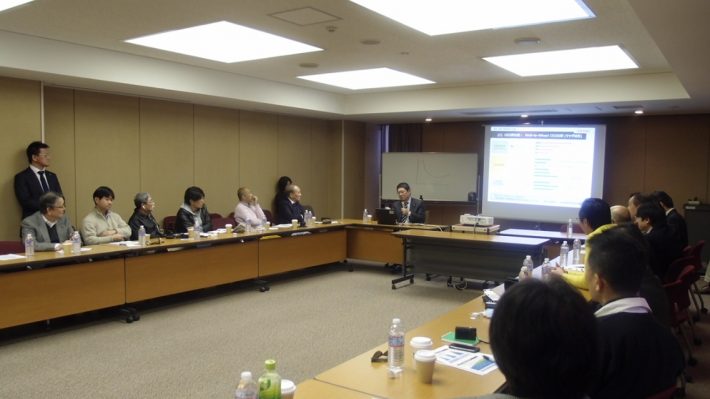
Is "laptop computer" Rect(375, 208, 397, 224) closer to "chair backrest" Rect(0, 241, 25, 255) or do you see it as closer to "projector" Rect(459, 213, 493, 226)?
"projector" Rect(459, 213, 493, 226)

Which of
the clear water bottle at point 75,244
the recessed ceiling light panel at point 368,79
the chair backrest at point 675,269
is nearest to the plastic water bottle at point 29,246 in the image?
the clear water bottle at point 75,244

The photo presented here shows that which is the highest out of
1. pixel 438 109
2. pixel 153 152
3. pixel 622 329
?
pixel 438 109

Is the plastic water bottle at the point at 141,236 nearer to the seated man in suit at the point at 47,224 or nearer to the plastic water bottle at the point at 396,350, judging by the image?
the seated man in suit at the point at 47,224

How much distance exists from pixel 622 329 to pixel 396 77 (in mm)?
6385

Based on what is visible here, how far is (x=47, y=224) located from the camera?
535 cm

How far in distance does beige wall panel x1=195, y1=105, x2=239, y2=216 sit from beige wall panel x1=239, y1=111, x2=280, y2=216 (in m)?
0.14

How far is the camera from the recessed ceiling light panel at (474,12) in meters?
4.33

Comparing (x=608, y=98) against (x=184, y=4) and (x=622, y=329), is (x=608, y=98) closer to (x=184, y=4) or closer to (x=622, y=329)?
(x=184, y=4)

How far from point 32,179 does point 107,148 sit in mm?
1269

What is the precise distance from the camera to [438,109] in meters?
8.74

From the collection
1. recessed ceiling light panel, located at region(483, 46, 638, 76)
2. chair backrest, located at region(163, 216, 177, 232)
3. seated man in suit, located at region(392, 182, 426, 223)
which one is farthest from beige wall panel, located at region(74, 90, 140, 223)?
recessed ceiling light panel, located at region(483, 46, 638, 76)

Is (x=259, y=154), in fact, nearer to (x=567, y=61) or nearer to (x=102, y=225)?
(x=102, y=225)

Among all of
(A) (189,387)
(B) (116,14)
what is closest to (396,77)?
(B) (116,14)

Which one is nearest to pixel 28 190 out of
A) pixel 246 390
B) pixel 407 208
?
pixel 407 208
